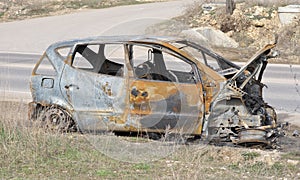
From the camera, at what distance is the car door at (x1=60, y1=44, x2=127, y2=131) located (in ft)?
26.8

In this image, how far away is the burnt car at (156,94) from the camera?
7836 millimetres

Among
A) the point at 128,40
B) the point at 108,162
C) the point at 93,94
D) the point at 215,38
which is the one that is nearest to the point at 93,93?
the point at 93,94

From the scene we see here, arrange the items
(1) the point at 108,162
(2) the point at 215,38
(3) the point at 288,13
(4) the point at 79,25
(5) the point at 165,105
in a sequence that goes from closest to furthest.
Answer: (1) the point at 108,162, (5) the point at 165,105, (2) the point at 215,38, (3) the point at 288,13, (4) the point at 79,25

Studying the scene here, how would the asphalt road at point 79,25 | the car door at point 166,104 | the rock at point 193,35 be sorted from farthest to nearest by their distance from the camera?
1. the asphalt road at point 79,25
2. the rock at point 193,35
3. the car door at point 166,104

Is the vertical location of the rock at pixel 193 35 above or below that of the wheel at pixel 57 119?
above

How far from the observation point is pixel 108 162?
22.7 feet

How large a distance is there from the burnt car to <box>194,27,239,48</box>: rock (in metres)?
12.9

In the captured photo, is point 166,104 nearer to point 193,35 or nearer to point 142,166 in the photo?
point 142,166

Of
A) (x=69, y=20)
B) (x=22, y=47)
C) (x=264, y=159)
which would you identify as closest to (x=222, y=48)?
(x=22, y=47)

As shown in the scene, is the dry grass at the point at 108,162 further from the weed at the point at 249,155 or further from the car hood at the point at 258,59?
the car hood at the point at 258,59

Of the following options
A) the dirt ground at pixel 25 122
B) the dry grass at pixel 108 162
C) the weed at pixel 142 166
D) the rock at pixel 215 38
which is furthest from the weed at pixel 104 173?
the rock at pixel 215 38

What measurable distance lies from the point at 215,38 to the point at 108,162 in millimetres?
15592

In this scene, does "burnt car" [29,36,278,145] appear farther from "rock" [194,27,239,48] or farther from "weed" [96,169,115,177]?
"rock" [194,27,239,48]

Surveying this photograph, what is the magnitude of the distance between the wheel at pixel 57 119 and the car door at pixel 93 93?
15 centimetres
